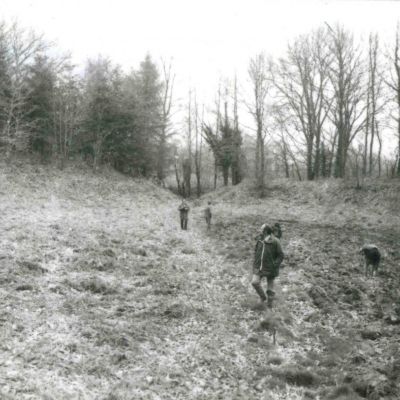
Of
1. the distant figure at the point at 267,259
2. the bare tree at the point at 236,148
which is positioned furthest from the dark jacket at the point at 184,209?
the bare tree at the point at 236,148

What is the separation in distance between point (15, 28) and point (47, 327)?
964 inches

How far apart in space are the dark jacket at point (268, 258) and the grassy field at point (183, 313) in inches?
39.3

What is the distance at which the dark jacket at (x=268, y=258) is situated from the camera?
9.33m

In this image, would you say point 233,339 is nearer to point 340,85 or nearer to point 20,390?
point 20,390

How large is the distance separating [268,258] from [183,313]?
2339mm

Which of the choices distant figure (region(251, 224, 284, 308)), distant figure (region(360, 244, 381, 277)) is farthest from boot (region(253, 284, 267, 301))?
distant figure (region(360, 244, 381, 277))

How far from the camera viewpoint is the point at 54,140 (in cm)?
2911

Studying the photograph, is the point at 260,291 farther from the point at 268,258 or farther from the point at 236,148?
the point at 236,148

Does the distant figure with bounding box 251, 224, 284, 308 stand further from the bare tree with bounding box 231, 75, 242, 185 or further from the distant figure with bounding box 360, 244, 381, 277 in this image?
the bare tree with bounding box 231, 75, 242, 185

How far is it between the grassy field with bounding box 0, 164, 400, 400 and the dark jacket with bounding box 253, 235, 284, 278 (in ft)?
3.27

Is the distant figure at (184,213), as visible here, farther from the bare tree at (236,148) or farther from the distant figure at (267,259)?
the bare tree at (236,148)

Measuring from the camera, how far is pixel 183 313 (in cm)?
919

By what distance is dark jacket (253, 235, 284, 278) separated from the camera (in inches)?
367

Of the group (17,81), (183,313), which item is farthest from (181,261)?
(17,81)
